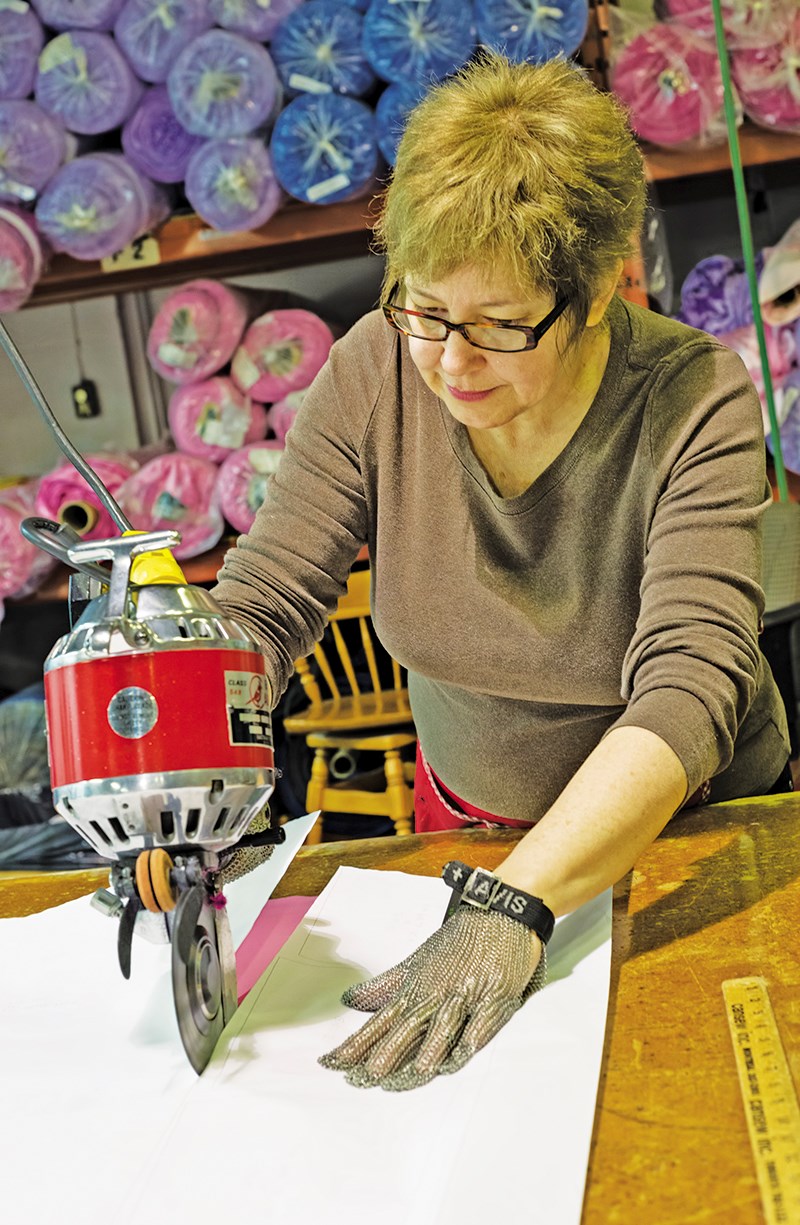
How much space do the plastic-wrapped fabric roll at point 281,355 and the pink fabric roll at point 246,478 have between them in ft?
0.42

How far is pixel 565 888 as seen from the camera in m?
1.00

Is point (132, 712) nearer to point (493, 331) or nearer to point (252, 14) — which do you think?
point (493, 331)

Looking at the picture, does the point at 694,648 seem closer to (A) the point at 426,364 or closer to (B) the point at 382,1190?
(A) the point at 426,364

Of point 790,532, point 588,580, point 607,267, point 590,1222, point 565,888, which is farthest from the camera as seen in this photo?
point 790,532

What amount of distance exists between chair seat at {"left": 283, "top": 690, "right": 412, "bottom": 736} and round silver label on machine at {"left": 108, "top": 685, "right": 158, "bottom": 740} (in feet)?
6.80

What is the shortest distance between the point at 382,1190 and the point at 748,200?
2.39 metres

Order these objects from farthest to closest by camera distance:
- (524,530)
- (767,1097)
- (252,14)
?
(252,14) < (524,530) < (767,1097)

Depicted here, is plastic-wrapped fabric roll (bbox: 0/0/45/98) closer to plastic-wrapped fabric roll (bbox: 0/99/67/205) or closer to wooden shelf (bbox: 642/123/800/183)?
plastic-wrapped fabric roll (bbox: 0/99/67/205)

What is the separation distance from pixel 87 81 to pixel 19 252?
39cm

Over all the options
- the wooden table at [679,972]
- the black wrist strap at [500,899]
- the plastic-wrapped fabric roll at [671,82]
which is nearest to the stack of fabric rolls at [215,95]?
the plastic-wrapped fabric roll at [671,82]

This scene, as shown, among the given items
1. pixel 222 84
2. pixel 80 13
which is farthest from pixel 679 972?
pixel 80 13

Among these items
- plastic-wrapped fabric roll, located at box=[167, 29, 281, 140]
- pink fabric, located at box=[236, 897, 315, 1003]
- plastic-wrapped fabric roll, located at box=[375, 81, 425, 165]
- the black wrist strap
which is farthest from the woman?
plastic-wrapped fabric roll, located at box=[167, 29, 281, 140]

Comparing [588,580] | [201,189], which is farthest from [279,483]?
[201,189]

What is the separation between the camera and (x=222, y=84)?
2.57 m
